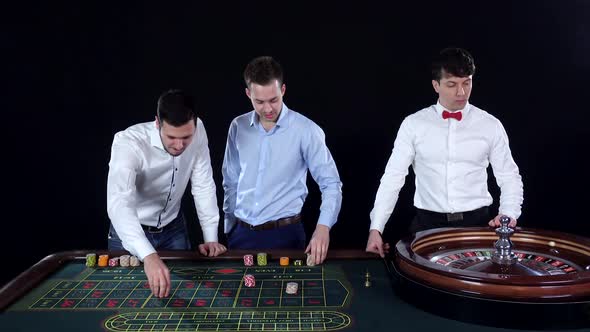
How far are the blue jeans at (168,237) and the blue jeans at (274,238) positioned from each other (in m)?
0.32

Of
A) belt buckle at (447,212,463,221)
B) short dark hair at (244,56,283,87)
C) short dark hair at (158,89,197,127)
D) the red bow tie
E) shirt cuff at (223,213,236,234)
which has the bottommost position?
shirt cuff at (223,213,236,234)

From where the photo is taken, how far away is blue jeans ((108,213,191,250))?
385cm

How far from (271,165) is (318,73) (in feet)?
5.27

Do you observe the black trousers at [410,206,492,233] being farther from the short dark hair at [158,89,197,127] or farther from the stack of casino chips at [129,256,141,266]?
the stack of casino chips at [129,256,141,266]

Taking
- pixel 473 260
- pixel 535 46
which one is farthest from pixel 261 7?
pixel 473 260

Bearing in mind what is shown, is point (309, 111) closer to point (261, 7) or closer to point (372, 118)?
point (372, 118)

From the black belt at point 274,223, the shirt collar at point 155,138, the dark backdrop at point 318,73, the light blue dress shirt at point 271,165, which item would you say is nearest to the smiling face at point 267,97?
the light blue dress shirt at point 271,165

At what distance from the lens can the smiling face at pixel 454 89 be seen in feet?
11.7

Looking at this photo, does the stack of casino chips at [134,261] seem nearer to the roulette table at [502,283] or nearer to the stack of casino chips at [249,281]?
the stack of casino chips at [249,281]

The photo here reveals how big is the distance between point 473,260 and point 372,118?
284 cm

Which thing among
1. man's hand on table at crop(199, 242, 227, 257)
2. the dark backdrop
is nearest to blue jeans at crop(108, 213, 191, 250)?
man's hand on table at crop(199, 242, 227, 257)

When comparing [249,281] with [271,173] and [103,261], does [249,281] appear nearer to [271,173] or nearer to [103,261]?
[103,261]

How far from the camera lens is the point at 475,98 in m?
5.34

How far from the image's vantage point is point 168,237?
12.9 ft
